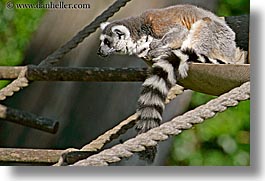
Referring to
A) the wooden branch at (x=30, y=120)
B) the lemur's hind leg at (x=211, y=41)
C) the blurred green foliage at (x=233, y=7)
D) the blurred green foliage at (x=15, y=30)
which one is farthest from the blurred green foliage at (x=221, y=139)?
the blurred green foliage at (x=15, y=30)

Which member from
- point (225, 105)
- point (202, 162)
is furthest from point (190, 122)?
point (202, 162)

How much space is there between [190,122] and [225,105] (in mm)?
88

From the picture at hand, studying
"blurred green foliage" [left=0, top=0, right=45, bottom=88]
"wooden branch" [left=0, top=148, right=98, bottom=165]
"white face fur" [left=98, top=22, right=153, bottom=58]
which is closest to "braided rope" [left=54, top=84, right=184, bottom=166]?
"wooden branch" [left=0, top=148, right=98, bottom=165]

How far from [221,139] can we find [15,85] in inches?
21.7

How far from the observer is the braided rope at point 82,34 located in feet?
6.77

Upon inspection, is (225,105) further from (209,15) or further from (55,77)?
(55,77)

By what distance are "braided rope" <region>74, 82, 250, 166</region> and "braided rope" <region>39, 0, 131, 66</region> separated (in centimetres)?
34

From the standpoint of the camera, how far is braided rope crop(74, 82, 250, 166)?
1791mm

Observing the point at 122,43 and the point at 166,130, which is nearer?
the point at 166,130

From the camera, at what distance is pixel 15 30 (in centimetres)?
212

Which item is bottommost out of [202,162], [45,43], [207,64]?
[202,162]

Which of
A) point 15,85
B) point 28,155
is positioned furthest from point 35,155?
point 15,85

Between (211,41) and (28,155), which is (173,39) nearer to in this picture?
(211,41)

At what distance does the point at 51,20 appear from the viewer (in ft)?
6.91
